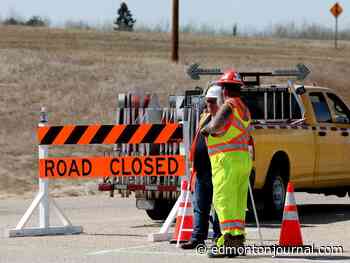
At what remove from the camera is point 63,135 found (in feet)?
→ 54.2

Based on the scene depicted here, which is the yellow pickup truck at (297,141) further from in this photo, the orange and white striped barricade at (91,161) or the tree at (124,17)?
the tree at (124,17)

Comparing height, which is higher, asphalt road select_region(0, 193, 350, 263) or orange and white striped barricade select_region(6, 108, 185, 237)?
orange and white striped barricade select_region(6, 108, 185, 237)

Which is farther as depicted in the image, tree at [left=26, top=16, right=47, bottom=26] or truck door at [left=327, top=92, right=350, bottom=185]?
tree at [left=26, top=16, right=47, bottom=26]

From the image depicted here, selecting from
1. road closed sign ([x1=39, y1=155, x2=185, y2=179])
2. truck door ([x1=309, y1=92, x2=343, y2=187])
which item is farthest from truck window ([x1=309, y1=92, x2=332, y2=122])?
road closed sign ([x1=39, y1=155, x2=185, y2=179])

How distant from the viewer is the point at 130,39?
70.7 metres

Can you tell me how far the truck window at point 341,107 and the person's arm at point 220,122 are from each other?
23.6ft

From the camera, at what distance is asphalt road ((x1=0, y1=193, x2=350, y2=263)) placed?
13.4 meters

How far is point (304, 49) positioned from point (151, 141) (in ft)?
182

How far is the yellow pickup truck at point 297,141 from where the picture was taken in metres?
18.5

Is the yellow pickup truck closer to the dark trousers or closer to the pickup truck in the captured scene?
the pickup truck

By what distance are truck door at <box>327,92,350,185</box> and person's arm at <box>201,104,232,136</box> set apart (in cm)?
720

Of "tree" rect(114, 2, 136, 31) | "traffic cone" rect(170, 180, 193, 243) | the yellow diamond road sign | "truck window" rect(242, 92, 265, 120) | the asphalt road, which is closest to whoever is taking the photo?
the asphalt road

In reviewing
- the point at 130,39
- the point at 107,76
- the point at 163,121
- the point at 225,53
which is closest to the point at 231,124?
the point at 163,121

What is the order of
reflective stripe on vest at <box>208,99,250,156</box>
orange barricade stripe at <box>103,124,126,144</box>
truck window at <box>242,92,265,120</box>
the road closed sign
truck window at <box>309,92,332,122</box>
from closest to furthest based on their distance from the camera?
reflective stripe on vest at <box>208,99,250,156</box> < the road closed sign < orange barricade stripe at <box>103,124,126,144</box> < truck window at <box>242,92,265,120</box> < truck window at <box>309,92,332,122</box>
